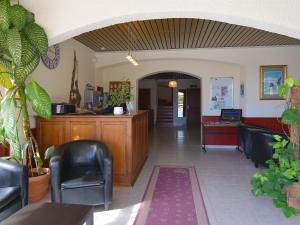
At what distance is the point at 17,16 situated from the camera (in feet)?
9.77

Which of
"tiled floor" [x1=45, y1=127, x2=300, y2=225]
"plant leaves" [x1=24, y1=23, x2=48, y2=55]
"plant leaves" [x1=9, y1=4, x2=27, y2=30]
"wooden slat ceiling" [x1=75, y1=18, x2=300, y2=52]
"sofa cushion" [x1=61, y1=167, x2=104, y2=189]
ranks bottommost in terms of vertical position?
"tiled floor" [x1=45, y1=127, x2=300, y2=225]

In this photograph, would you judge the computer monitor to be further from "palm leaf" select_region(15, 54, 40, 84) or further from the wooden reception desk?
"palm leaf" select_region(15, 54, 40, 84)

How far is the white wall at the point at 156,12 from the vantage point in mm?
3074

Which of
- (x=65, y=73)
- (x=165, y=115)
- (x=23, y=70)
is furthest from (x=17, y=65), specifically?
(x=165, y=115)

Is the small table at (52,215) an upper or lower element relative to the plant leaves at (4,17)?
lower

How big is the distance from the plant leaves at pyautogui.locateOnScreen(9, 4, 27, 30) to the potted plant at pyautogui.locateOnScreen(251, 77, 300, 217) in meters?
3.24

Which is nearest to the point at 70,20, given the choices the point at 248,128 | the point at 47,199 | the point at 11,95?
the point at 11,95

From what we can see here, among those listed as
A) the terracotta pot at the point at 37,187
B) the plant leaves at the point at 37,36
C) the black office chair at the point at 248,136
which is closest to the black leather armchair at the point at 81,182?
the terracotta pot at the point at 37,187

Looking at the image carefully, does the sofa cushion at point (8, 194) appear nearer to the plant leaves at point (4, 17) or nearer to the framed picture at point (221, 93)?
the plant leaves at point (4, 17)

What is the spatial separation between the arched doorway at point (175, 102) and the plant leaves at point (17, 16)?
11.6 metres

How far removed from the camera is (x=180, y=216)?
10.0 feet

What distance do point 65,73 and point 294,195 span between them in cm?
461

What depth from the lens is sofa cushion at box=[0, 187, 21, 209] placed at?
7.98 ft

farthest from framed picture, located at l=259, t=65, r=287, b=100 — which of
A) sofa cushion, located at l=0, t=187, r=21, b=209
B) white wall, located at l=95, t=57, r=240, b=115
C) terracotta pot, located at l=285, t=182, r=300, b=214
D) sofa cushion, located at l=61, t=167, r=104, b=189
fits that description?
sofa cushion, located at l=0, t=187, r=21, b=209
